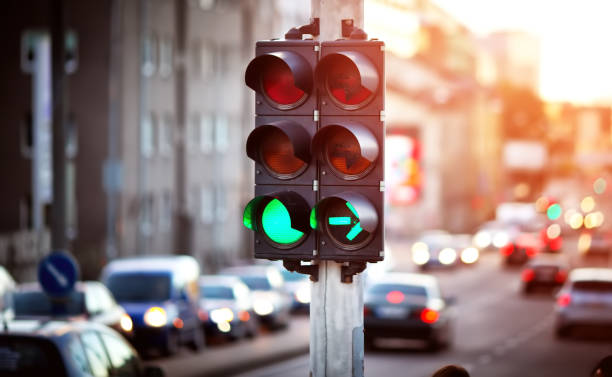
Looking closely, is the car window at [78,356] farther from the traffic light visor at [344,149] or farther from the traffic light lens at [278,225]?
the traffic light visor at [344,149]

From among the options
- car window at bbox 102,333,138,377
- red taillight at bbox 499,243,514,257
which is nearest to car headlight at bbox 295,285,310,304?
red taillight at bbox 499,243,514,257

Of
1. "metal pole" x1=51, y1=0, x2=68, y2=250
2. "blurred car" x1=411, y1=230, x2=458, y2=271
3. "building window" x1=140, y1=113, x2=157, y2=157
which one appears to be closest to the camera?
"metal pole" x1=51, y1=0, x2=68, y2=250

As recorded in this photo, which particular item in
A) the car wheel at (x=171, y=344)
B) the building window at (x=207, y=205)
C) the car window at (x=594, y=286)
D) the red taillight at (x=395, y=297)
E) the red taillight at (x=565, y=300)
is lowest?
the building window at (x=207, y=205)

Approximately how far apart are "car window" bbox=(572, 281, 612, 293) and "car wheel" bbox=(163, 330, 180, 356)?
12.6 metres

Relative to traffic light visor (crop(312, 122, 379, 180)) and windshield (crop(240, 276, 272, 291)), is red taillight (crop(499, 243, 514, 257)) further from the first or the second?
traffic light visor (crop(312, 122, 379, 180))

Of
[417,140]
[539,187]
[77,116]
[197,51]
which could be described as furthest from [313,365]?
[539,187]

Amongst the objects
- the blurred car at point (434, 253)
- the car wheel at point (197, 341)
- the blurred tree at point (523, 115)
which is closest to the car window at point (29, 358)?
the car wheel at point (197, 341)

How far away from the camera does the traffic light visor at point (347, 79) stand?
7867 mm

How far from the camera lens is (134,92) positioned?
57.5m

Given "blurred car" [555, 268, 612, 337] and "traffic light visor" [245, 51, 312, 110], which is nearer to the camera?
"traffic light visor" [245, 51, 312, 110]

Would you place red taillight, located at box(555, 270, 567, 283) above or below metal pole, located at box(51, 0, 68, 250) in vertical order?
below

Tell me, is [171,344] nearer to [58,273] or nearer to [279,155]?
[58,273]

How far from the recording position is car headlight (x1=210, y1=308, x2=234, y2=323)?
33.5 meters

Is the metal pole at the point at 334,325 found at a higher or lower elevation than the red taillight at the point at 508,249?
higher
